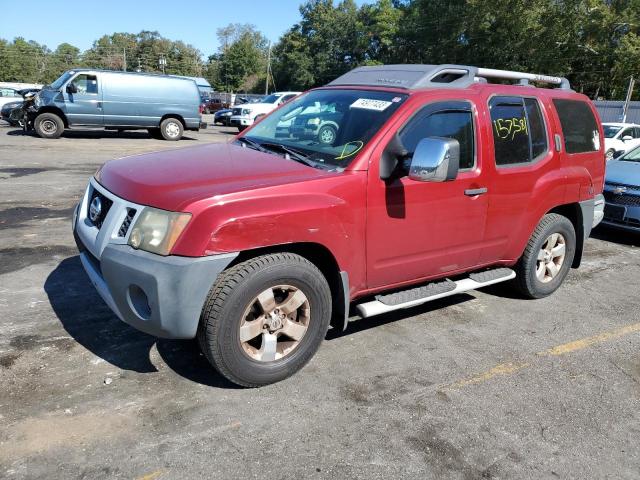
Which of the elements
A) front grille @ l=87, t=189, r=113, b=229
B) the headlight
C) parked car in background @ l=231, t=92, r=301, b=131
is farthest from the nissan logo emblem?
parked car in background @ l=231, t=92, r=301, b=131

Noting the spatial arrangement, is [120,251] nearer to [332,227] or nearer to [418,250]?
Result: [332,227]

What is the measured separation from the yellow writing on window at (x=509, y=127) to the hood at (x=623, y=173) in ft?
12.5

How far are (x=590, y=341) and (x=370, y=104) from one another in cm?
255

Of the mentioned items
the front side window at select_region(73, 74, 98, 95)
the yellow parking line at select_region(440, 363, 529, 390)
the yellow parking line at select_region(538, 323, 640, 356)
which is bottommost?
the yellow parking line at select_region(538, 323, 640, 356)

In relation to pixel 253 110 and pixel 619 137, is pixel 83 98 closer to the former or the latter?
pixel 253 110

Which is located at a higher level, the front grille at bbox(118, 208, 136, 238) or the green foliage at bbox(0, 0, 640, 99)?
the green foliage at bbox(0, 0, 640, 99)

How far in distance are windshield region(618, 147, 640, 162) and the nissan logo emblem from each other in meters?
8.06

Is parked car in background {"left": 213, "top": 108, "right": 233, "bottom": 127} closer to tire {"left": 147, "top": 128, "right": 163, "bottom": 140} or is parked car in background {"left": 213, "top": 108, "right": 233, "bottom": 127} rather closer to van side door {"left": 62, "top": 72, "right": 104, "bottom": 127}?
tire {"left": 147, "top": 128, "right": 163, "bottom": 140}

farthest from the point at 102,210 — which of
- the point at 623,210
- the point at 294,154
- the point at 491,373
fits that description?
the point at 623,210

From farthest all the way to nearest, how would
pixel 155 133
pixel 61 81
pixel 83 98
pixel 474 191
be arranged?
A: pixel 155 133, pixel 83 98, pixel 61 81, pixel 474 191

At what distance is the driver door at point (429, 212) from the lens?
346 centimetres

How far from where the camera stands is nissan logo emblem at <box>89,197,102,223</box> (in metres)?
3.25

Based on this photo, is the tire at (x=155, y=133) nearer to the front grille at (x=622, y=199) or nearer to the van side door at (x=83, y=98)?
the van side door at (x=83, y=98)

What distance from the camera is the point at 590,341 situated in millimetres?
4129
